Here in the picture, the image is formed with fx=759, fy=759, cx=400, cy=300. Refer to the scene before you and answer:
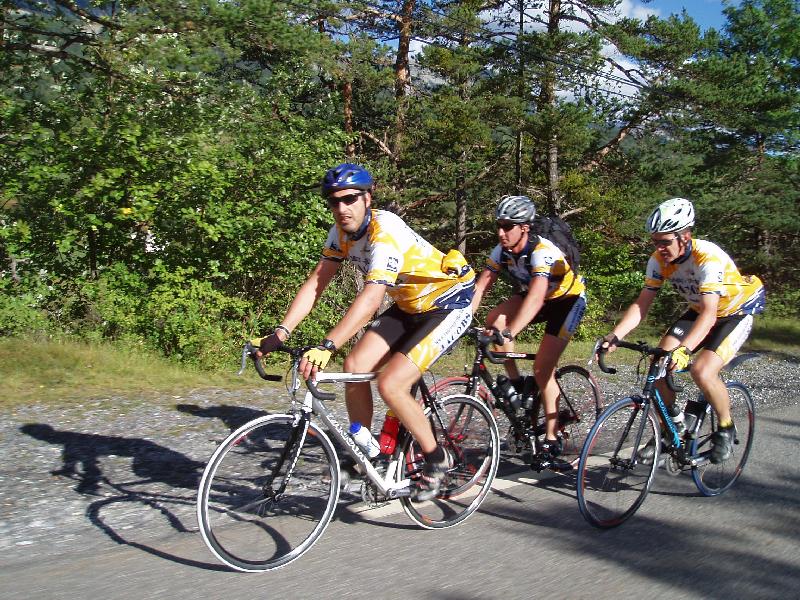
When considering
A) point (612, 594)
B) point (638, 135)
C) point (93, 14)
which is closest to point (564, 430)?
point (612, 594)

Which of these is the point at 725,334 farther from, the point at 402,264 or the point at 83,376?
the point at 83,376

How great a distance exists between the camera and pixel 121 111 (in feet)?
42.7

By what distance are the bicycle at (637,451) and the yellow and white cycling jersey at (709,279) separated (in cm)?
64

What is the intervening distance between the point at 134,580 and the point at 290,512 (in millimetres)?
922

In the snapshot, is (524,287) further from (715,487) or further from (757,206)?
(757,206)

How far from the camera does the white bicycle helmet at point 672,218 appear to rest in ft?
17.9

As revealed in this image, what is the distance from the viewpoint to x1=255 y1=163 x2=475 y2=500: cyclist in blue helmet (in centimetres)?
445

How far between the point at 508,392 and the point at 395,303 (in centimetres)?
142

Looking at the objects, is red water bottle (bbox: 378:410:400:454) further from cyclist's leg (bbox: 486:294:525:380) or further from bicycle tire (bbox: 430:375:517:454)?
cyclist's leg (bbox: 486:294:525:380)

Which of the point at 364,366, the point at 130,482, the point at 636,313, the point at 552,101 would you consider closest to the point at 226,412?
the point at 130,482

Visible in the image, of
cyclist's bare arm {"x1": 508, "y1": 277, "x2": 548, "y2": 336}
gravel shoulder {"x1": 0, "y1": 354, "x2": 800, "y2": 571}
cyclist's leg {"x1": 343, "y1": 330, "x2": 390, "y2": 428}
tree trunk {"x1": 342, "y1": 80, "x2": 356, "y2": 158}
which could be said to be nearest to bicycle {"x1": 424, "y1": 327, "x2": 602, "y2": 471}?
cyclist's bare arm {"x1": 508, "y1": 277, "x2": 548, "y2": 336}

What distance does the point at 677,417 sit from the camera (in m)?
5.69

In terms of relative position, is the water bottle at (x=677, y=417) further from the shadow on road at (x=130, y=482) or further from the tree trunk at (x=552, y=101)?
the tree trunk at (x=552, y=101)

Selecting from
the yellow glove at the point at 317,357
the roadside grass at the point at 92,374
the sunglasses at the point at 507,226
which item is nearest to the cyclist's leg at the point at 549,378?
the sunglasses at the point at 507,226
